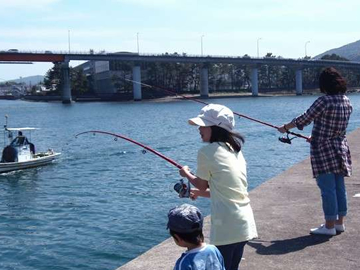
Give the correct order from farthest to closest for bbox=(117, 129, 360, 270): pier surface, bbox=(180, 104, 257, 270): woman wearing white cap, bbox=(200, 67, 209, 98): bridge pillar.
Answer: bbox=(200, 67, 209, 98): bridge pillar
bbox=(117, 129, 360, 270): pier surface
bbox=(180, 104, 257, 270): woman wearing white cap

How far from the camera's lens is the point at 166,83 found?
414 feet

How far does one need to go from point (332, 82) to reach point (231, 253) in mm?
2634

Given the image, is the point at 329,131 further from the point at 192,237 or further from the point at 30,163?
the point at 30,163

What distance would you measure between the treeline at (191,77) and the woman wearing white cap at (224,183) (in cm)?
10933

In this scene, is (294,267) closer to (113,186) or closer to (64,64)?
(113,186)

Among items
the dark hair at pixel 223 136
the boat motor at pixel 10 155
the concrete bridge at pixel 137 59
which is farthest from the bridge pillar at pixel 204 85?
the dark hair at pixel 223 136

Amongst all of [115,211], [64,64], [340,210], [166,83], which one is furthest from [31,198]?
[166,83]

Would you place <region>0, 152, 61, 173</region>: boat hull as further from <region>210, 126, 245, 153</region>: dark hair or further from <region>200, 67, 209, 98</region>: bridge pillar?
<region>200, 67, 209, 98</region>: bridge pillar

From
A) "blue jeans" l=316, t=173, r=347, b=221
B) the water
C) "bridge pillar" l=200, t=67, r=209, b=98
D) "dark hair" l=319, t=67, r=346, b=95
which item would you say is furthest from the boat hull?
"bridge pillar" l=200, t=67, r=209, b=98

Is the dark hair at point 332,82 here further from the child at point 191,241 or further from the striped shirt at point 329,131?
the child at point 191,241

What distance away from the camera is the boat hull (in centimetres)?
2338

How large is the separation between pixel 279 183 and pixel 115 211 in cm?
639

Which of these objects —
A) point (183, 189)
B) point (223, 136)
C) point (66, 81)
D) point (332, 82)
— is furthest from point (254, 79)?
point (223, 136)

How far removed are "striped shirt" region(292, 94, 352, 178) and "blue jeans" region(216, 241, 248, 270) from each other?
220cm
